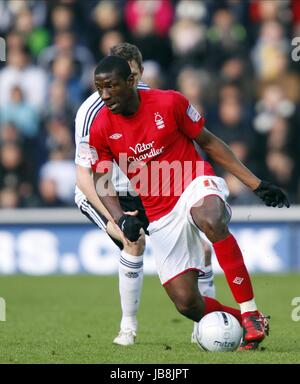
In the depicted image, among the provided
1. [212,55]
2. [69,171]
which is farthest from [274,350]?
[212,55]

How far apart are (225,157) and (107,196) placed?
2.94ft

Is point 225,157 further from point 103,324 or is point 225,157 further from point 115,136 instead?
point 103,324

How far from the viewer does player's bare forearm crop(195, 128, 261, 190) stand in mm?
7875

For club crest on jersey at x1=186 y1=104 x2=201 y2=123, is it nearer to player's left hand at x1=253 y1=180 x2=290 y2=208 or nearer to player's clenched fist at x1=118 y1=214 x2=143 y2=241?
player's left hand at x1=253 y1=180 x2=290 y2=208

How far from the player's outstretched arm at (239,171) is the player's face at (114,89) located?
24.4 inches

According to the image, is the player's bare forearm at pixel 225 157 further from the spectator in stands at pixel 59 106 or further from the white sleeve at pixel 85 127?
the spectator in stands at pixel 59 106

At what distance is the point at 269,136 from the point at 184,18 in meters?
2.17

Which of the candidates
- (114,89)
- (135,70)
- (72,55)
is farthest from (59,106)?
(114,89)

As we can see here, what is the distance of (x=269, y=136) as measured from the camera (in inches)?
580

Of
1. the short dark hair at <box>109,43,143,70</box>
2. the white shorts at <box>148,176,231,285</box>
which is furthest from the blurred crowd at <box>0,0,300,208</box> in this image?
the white shorts at <box>148,176,231,285</box>

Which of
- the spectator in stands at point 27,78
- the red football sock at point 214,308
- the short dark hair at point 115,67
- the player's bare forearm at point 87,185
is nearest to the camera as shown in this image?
the short dark hair at point 115,67

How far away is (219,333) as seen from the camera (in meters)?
7.56

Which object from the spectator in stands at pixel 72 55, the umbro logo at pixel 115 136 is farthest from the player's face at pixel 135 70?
the spectator in stands at pixel 72 55

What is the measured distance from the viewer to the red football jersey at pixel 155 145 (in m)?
7.82
